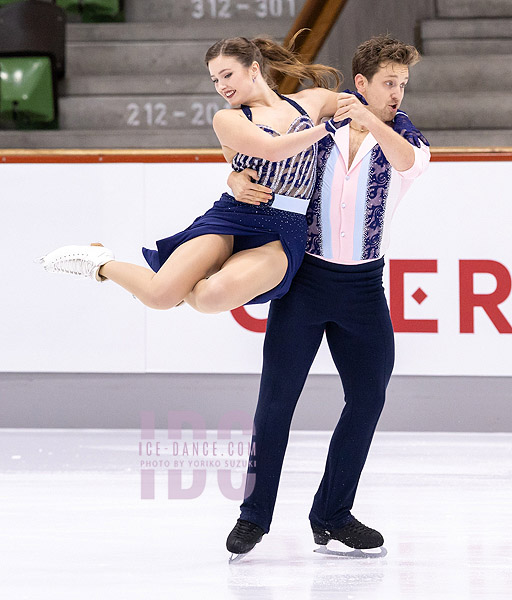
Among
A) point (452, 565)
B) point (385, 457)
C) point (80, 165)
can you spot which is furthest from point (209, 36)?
point (452, 565)

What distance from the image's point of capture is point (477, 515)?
2.39 meters

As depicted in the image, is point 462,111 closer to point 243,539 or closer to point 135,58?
point 135,58

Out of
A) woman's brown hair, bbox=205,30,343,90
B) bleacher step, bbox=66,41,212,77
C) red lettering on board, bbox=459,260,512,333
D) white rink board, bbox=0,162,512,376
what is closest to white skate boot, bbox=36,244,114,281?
woman's brown hair, bbox=205,30,343,90

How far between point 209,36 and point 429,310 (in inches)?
104

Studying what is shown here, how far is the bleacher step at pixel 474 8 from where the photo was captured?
560 cm

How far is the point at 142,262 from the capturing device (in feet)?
11.8

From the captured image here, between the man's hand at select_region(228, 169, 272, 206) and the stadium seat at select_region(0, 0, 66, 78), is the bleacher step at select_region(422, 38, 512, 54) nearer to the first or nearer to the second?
the stadium seat at select_region(0, 0, 66, 78)

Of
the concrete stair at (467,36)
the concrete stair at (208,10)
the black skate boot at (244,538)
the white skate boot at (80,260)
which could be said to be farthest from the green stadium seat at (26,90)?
the black skate boot at (244,538)

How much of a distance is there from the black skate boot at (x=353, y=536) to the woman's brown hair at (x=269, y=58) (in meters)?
0.99

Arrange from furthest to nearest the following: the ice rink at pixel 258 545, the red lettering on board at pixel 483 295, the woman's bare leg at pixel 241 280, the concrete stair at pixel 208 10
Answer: the concrete stair at pixel 208 10, the red lettering on board at pixel 483 295, the woman's bare leg at pixel 241 280, the ice rink at pixel 258 545

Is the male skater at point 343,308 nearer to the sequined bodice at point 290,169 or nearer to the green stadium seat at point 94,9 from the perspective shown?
the sequined bodice at point 290,169

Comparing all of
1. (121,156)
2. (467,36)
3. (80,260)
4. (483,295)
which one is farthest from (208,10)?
(80,260)

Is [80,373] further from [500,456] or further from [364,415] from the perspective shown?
[364,415]

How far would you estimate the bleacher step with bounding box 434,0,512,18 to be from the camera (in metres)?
5.60
